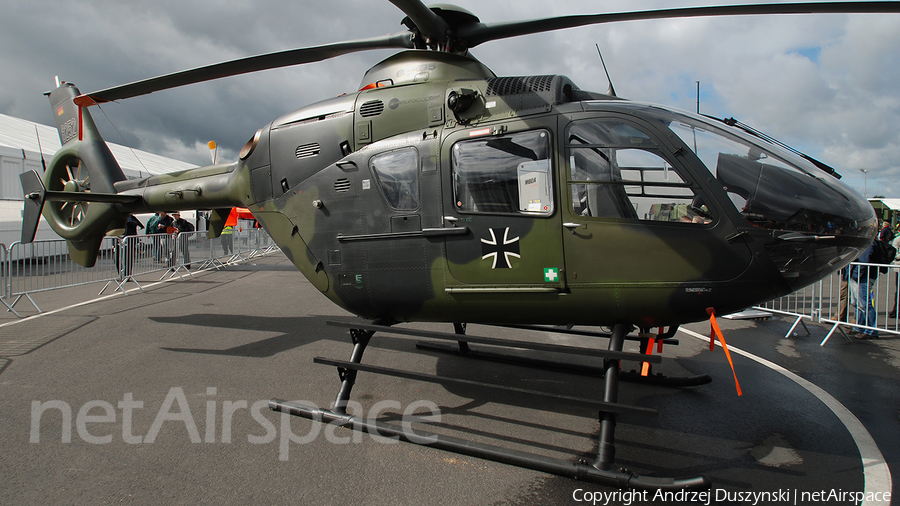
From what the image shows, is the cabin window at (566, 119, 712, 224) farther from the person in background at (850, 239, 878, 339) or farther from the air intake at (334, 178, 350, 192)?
the person in background at (850, 239, 878, 339)

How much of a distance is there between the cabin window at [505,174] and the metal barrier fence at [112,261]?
8070 mm

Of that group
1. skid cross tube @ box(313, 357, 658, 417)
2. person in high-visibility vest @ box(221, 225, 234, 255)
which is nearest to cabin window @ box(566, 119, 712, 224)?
skid cross tube @ box(313, 357, 658, 417)

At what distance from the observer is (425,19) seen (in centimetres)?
395

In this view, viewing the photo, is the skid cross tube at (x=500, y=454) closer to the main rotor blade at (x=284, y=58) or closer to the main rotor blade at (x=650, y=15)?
the main rotor blade at (x=650, y=15)

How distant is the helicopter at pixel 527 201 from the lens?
3.25 meters

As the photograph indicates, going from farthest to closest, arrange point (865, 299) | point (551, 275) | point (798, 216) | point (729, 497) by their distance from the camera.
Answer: point (865, 299), point (551, 275), point (798, 216), point (729, 497)

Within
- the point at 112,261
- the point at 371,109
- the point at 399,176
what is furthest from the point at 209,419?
the point at 112,261

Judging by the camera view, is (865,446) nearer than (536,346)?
No

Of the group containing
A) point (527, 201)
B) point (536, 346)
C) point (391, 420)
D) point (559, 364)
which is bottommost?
point (391, 420)

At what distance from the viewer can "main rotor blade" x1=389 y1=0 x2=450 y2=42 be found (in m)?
3.46

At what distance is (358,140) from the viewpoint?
177 inches

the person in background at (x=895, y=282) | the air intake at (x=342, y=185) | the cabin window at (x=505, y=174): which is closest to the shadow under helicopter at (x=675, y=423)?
the cabin window at (x=505, y=174)

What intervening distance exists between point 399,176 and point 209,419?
9.01ft

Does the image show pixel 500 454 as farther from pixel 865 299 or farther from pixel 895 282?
pixel 895 282
